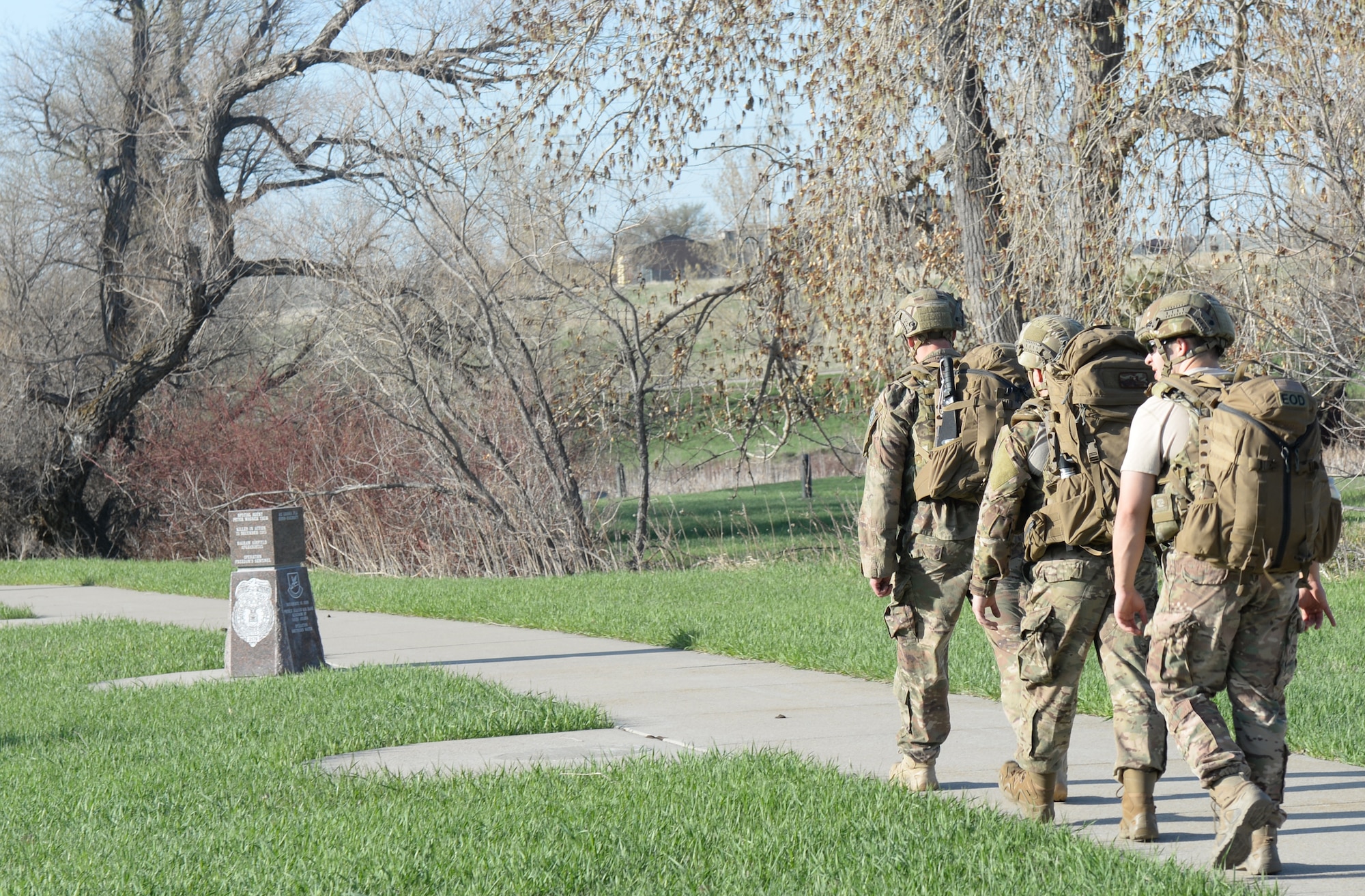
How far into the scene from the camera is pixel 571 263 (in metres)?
17.5

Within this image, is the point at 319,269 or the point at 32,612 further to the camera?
the point at 319,269

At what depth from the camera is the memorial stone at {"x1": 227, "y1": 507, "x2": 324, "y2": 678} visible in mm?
9352

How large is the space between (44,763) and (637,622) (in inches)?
202

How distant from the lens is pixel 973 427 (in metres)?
5.63

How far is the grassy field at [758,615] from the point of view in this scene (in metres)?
7.52

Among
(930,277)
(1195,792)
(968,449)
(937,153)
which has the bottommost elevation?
(1195,792)

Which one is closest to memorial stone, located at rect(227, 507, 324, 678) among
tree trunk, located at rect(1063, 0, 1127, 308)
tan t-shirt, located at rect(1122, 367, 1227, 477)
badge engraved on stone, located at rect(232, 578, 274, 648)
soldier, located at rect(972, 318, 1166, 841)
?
badge engraved on stone, located at rect(232, 578, 274, 648)

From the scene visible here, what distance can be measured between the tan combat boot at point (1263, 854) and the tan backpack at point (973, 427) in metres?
1.66

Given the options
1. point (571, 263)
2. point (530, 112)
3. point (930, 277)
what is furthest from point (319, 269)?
point (930, 277)

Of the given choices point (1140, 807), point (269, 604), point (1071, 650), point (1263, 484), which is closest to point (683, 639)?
point (269, 604)

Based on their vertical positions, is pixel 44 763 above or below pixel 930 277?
below

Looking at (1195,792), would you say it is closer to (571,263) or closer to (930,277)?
(930,277)

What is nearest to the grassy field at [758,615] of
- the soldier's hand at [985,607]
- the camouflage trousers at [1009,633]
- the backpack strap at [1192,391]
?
the camouflage trousers at [1009,633]

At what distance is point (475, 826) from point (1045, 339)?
8.95 feet
